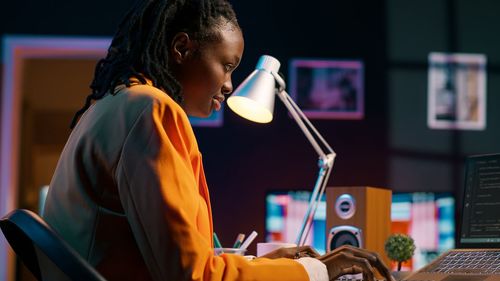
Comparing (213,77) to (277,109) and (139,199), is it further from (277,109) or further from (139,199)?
(277,109)

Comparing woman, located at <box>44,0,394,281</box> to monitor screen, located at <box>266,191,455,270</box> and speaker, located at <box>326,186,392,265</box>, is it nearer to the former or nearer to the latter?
speaker, located at <box>326,186,392,265</box>

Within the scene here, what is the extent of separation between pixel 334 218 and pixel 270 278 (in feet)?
3.82

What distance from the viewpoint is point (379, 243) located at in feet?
7.66

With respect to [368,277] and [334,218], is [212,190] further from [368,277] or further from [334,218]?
[368,277]

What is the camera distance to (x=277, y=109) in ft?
15.6

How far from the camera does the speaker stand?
7.52ft

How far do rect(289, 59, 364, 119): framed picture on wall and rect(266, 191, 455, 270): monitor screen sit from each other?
86cm

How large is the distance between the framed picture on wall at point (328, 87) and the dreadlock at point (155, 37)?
11.0ft

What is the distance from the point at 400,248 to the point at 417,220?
183cm

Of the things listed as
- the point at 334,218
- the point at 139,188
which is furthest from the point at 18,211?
the point at 334,218

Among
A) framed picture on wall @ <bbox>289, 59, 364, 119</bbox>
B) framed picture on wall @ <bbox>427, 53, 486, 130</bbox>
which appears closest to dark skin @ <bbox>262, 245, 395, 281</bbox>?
framed picture on wall @ <bbox>289, 59, 364, 119</bbox>

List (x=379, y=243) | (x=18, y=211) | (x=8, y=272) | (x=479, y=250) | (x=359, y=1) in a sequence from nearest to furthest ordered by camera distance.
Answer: (x=18, y=211) → (x=479, y=250) → (x=379, y=243) → (x=8, y=272) → (x=359, y=1)

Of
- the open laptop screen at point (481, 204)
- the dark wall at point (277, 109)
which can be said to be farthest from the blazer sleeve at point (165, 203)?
the dark wall at point (277, 109)

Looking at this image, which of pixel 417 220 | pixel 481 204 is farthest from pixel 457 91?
pixel 481 204
